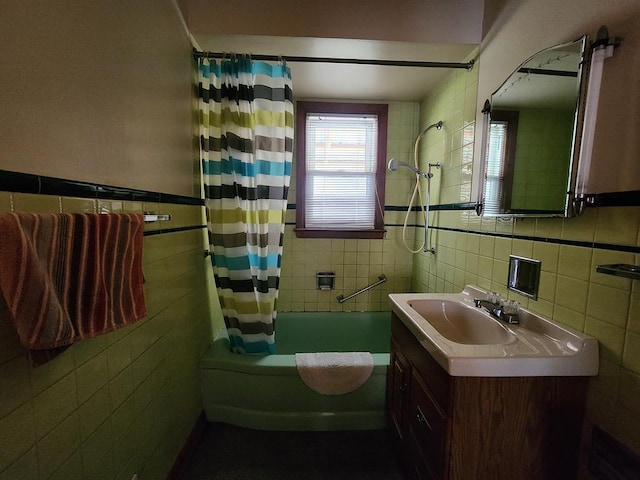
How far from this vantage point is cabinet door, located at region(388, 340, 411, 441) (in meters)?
1.26

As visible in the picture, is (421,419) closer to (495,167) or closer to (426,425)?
(426,425)

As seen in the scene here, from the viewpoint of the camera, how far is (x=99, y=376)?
0.83 meters

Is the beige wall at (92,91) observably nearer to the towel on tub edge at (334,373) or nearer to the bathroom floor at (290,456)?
the towel on tub edge at (334,373)

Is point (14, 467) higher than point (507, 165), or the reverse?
point (507, 165)

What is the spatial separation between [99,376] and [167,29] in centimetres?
146

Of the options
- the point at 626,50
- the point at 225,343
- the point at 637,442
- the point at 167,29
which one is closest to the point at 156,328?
the point at 225,343

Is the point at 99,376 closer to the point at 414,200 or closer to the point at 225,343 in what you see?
the point at 225,343

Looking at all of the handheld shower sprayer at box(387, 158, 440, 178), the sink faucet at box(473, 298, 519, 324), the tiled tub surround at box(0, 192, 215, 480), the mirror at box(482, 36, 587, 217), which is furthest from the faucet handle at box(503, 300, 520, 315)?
the tiled tub surround at box(0, 192, 215, 480)

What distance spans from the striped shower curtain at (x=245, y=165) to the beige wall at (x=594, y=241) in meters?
1.15

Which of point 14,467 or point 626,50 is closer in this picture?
point 14,467

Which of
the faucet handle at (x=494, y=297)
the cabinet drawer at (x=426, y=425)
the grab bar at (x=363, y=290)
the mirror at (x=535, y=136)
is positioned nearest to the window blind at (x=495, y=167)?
the mirror at (x=535, y=136)

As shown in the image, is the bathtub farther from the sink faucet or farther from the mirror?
the mirror

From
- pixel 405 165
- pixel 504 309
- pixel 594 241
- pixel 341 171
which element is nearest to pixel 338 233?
pixel 341 171

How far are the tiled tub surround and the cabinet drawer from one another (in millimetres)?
1100
